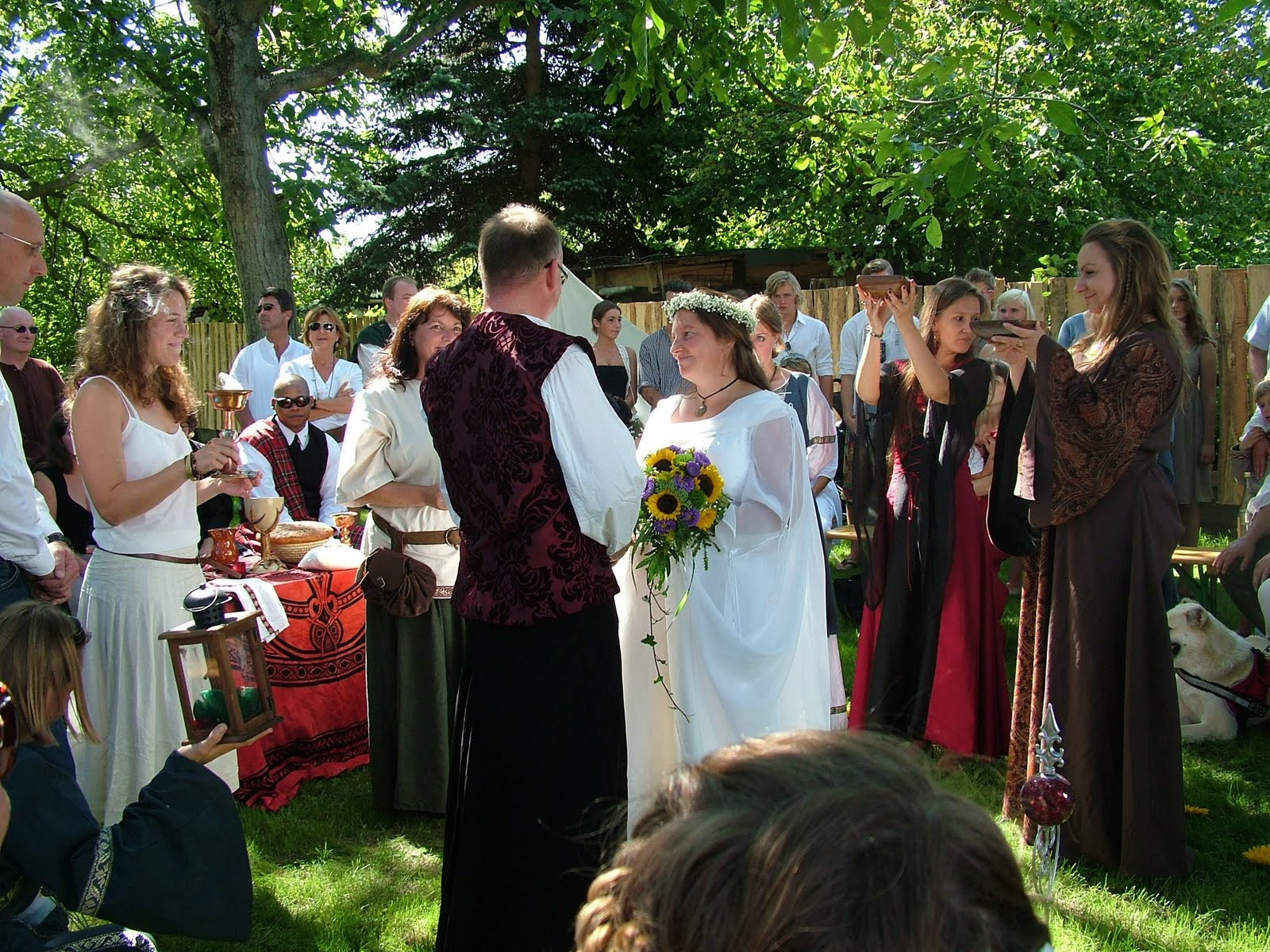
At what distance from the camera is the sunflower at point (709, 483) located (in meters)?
3.98

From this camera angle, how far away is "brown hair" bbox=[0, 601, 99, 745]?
2408 mm

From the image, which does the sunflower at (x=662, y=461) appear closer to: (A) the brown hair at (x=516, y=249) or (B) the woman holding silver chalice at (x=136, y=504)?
(A) the brown hair at (x=516, y=249)

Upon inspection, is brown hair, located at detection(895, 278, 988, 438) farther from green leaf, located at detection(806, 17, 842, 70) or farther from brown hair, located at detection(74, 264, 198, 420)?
brown hair, located at detection(74, 264, 198, 420)

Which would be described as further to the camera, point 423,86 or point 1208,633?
point 423,86

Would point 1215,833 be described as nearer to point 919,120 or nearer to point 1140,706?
point 1140,706

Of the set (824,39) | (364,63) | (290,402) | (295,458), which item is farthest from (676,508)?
(364,63)

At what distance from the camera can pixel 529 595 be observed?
3057 mm

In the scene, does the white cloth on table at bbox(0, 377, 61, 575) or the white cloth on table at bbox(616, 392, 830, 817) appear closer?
the white cloth on table at bbox(0, 377, 61, 575)

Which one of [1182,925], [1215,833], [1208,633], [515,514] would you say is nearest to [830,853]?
[515,514]

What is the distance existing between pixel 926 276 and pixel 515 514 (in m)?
16.4

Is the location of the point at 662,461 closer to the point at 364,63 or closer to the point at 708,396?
the point at 708,396

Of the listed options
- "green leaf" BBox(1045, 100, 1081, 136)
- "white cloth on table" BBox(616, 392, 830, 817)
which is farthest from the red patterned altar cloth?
"green leaf" BBox(1045, 100, 1081, 136)

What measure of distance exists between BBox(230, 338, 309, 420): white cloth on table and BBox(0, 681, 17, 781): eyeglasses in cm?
675

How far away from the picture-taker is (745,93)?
18.7 meters
